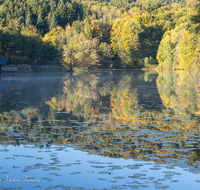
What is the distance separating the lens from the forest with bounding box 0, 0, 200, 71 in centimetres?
7488

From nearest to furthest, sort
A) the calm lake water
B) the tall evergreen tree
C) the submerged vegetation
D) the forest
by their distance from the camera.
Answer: the calm lake water
the submerged vegetation
the forest
the tall evergreen tree

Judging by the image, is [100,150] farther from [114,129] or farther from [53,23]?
[53,23]

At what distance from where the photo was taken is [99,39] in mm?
113938

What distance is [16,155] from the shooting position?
24.5 feet

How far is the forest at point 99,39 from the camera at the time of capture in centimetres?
7488

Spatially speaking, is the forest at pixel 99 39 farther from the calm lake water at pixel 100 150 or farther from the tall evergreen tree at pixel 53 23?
the calm lake water at pixel 100 150

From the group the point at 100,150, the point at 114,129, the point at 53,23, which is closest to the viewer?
the point at 100,150

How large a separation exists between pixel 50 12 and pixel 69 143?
150 metres

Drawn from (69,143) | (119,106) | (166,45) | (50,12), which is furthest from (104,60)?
(69,143)

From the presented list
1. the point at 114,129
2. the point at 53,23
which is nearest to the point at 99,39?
the point at 53,23

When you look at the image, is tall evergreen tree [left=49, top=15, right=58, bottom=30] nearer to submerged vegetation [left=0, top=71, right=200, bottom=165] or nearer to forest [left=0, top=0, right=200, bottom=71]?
forest [left=0, top=0, right=200, bottom=71]

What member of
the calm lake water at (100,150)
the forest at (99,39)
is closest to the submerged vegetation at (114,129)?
A: the calm lake water at (100,150)

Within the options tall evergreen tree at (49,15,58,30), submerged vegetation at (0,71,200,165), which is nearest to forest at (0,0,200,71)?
tall evergreen tree at (49,15,58,30)

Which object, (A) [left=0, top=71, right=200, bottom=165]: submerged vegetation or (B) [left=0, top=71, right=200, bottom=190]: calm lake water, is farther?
(A) [left=0, top=71, right=200, bottom=165]: submerged vegetation
